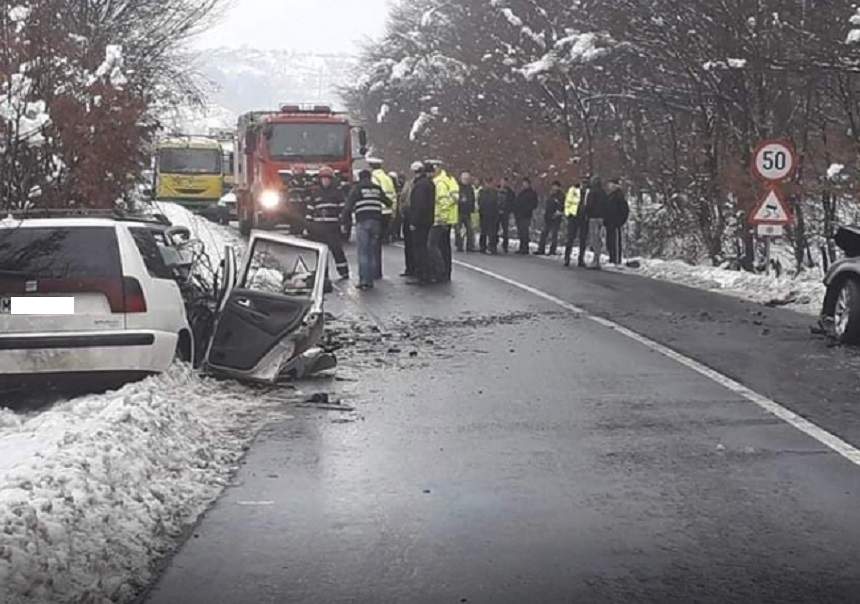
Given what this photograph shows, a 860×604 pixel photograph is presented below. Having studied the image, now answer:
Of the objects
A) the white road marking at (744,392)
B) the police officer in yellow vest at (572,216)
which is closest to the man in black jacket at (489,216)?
the police officer in yellow vest at (572,216)

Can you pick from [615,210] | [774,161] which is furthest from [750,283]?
[615,210]

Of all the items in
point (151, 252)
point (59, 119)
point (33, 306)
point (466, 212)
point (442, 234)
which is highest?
point (59, 119)

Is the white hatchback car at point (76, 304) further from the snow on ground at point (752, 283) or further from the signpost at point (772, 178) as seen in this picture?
the signpost at point (772, 178)

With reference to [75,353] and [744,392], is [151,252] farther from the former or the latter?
[744,392]

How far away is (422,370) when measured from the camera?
11.7m

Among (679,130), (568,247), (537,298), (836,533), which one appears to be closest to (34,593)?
(836,533)

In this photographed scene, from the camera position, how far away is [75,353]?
373 inches

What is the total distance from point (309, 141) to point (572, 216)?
6.34 meters

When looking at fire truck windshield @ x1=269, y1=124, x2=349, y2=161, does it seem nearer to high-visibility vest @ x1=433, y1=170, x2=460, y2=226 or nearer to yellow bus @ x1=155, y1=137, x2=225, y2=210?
high-visibility vest @ x1=433, y1=170, x2=460, y2=226

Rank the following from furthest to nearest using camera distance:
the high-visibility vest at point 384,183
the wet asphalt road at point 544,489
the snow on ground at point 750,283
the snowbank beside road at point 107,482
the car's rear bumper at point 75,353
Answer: the high-visibility vest at point 384,183, the snow on ground at point 750,283, the car's rear bumper at point 75,353, the wet asphalt road at point 544,489, the snowbank beside road at point 107,482

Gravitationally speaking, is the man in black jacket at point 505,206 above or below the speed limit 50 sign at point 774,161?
→ below

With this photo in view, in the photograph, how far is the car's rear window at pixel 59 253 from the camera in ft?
31.3

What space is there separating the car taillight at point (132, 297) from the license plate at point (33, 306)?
1.29ft

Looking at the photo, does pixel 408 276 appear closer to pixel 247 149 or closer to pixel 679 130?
pixel 247 149
